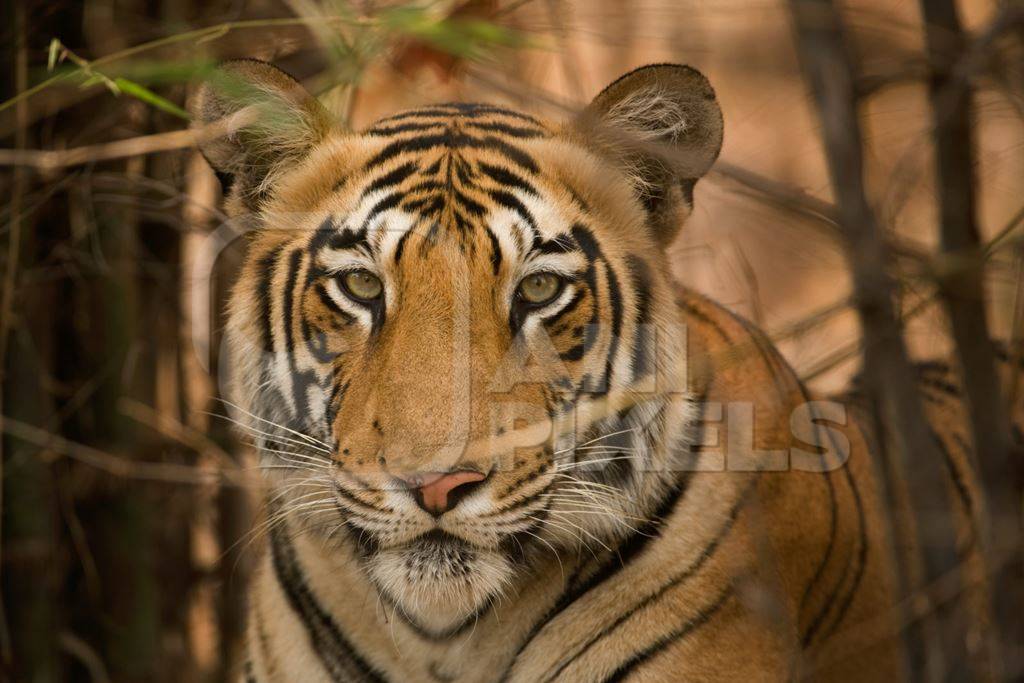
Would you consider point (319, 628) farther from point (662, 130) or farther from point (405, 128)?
point (662, 130)

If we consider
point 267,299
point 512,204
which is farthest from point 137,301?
point 512,204

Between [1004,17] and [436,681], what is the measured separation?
1415 mm

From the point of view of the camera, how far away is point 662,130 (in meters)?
2.13

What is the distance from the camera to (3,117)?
9.37 ft

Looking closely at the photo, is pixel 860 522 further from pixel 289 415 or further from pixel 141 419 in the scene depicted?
pixel 141 419

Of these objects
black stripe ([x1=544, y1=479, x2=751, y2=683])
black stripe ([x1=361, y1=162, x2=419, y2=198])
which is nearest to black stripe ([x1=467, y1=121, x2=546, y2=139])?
black stripe ([x1=361, y1=162, x2=419, y2=198])

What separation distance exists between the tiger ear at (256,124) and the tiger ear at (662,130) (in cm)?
49

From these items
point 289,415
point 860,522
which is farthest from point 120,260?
point 860,522

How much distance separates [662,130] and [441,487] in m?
0.75

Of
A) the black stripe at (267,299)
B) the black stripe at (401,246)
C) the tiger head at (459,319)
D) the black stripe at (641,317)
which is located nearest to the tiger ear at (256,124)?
the tiger head at (459,319)

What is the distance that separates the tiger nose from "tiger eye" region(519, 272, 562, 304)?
344mm

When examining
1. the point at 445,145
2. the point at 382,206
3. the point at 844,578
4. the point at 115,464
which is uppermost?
the point at 445,145

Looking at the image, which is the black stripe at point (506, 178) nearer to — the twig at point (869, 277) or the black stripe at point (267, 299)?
the black stripe at point (267, 299)

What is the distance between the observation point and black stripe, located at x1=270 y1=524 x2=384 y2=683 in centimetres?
223
